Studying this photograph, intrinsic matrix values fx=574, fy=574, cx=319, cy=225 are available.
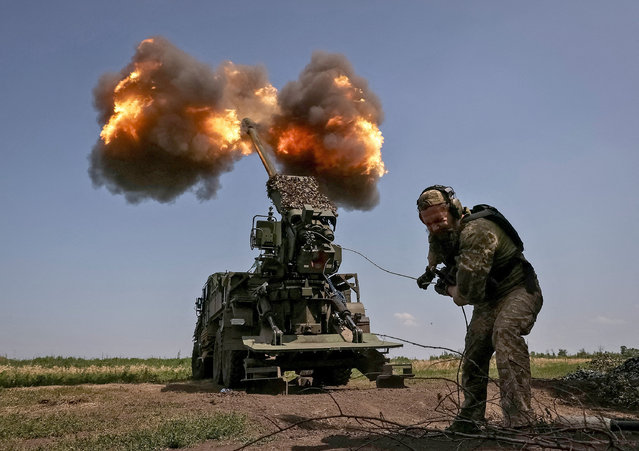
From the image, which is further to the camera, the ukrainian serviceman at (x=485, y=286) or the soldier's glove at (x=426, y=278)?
the soldier's glove at (x=426, y=278)

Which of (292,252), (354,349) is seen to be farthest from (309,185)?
(354,349)

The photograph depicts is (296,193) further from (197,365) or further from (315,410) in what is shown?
(197,365)

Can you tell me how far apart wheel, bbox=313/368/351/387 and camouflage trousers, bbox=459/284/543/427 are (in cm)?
834

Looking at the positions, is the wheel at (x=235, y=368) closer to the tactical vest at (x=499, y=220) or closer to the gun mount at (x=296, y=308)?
the gun mount at (x=296, y=308)

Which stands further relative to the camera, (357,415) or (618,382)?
(618,382)

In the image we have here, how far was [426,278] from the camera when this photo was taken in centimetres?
557

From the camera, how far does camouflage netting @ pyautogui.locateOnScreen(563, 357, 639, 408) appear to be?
10.3 meters

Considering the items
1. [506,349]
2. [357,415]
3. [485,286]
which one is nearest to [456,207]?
[485,286]

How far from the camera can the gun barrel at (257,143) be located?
14375mm

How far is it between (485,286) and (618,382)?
7644 millimetres

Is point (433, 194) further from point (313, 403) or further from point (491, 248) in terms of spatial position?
point (313, 403)

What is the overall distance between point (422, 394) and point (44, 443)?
21.1 ft

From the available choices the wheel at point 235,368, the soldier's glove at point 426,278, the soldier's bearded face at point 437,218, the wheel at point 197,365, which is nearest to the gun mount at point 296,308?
the wheel at point 235,368

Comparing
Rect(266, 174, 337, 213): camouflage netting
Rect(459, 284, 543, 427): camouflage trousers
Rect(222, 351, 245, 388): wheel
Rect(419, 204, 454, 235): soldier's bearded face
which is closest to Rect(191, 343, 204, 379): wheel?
Rect(222, 351, 245, 388): wheel
